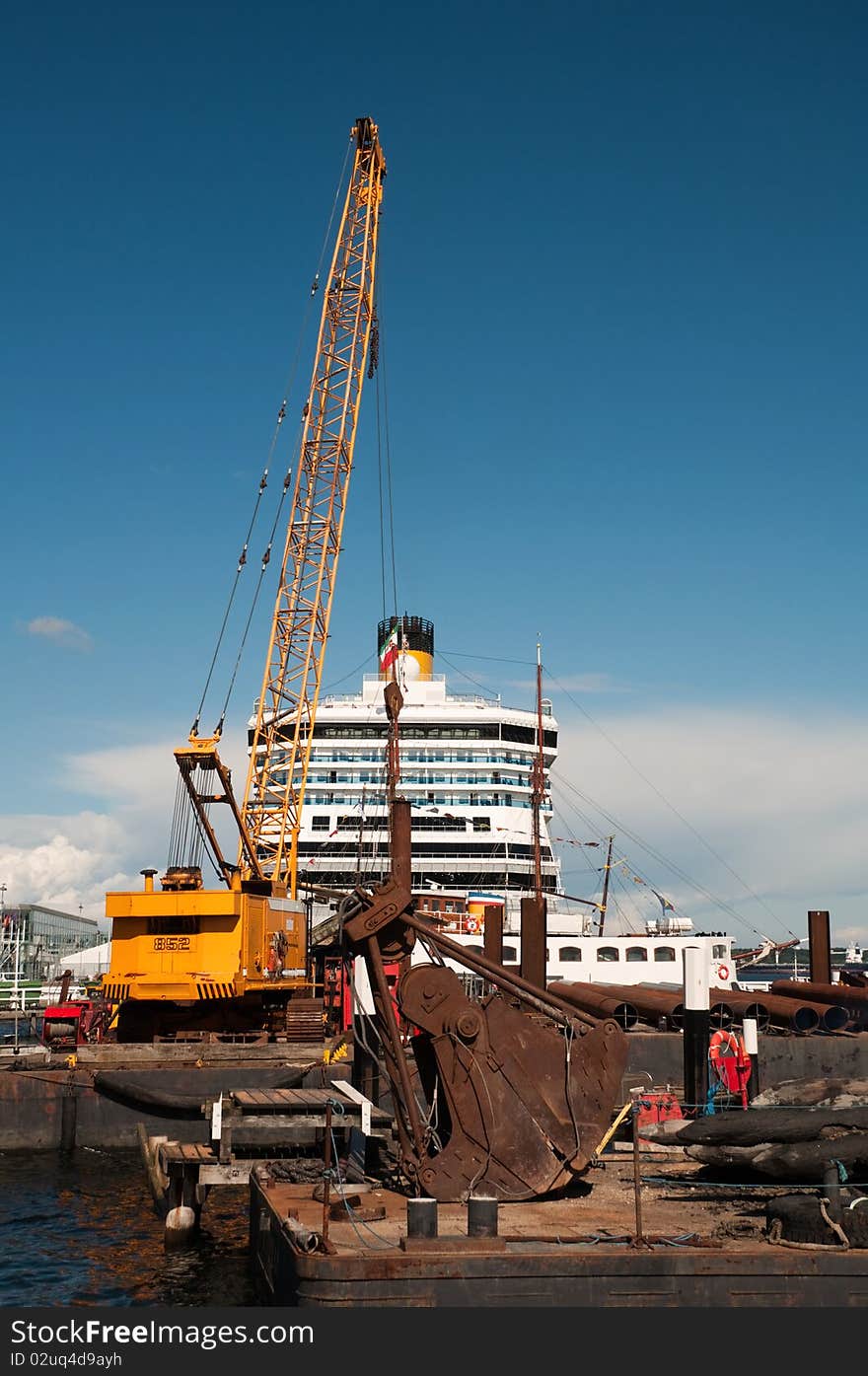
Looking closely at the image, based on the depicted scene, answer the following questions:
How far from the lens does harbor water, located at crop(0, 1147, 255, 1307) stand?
1905cm

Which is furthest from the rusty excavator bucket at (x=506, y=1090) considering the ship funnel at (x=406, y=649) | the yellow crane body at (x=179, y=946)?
the ship funnel at (x=406, y=649)

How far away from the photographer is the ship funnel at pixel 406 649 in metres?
78.1

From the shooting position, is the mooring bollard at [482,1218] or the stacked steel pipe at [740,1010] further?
the stacked steel pipe at [740,1010]

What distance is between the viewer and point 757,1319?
12.9 m

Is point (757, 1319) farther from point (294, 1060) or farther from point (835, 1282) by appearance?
point (294, 1060)

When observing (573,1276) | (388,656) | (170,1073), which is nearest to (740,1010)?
(170,1073)

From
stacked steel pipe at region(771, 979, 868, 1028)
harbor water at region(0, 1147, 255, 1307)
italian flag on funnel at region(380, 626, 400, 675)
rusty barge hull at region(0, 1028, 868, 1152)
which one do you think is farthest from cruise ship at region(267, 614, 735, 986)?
harbor water at region(0, 1147, 255, 1307)

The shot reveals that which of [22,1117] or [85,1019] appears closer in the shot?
[22,1117]

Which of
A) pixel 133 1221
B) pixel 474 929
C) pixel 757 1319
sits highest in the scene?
pixel 474 929

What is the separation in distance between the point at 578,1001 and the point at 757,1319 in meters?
27.5

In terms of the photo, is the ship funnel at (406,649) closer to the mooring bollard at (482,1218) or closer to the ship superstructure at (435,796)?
the ship superstructure at (435,796)

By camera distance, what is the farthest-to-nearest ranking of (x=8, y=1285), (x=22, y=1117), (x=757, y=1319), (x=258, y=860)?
(x=258, y=860)
(x=22, y=1117)
(x=8, y=1285)
(x=757, y=1319)

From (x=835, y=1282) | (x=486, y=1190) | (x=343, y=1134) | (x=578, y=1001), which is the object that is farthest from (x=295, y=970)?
(x=835, y=1282)
